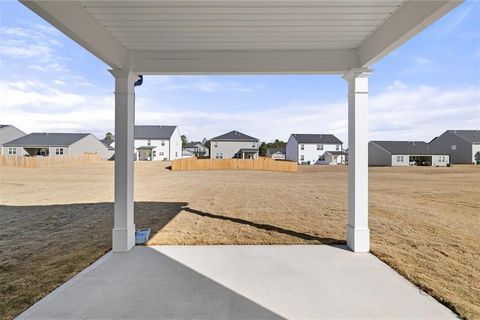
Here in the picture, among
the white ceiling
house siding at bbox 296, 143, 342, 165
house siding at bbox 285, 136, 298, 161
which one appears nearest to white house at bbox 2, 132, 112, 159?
house siding at bbox 285, 136, 298, 161

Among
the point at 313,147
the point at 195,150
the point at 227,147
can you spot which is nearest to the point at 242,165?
the point at 227,147

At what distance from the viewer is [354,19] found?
322cm

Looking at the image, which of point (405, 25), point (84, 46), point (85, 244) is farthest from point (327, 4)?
point (85, 244)

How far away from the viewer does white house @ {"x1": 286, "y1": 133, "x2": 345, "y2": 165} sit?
138 ft

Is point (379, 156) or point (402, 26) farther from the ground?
point (402, 26)

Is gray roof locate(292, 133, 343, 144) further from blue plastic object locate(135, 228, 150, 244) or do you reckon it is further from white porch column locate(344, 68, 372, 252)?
blue plastic object locate(135, 228, 150, 244)

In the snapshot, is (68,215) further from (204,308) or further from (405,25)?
(405,25)

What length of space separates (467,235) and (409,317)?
419 cm

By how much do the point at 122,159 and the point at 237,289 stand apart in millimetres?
2686

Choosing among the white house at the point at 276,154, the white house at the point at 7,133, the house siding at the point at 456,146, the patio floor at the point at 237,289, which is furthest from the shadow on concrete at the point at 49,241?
the house siding at the point at 456,146

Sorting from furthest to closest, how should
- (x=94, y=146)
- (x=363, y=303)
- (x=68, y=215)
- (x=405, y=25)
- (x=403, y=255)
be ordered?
1. (x=94, y=146)
2. (x=68, y=215)
3. (x=403, y=255)
4. (x=405, y=25)
5. (x=363, y=303)

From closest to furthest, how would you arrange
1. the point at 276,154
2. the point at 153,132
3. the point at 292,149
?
the point at 153,132
the point at 292,149
the point at 276,154

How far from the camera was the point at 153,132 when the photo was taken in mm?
40219

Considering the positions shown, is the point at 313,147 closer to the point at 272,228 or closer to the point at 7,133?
the point at 272,228
